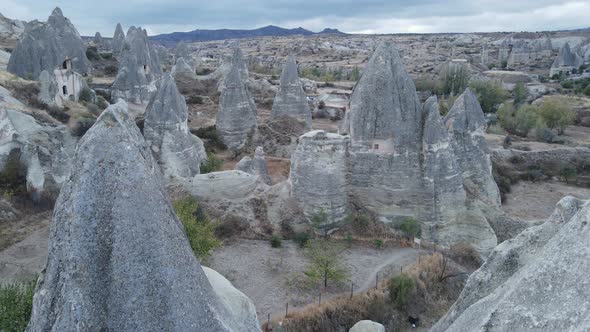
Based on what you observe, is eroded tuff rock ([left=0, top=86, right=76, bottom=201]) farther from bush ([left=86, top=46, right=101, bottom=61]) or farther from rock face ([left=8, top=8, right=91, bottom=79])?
bush ([left=86, top=46, right=101, bottom=61])

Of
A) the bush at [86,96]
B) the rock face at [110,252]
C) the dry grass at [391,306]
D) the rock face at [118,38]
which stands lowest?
the dry grass at [391,306]

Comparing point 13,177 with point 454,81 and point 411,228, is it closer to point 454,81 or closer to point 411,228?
point 411,228

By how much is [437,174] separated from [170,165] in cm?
1146

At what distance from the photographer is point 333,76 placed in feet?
222

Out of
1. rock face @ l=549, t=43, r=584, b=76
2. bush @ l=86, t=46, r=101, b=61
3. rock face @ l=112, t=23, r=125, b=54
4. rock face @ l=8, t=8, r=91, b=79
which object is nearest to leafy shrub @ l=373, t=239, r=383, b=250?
rock face @ l=8, t=8, r=91, b=79

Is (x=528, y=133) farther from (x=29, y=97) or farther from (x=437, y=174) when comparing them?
(x=29, y=97)

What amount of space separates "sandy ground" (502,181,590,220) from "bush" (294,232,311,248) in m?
12.8

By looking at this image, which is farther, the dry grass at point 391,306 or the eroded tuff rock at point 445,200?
the eroded tuff rock at point 445,200

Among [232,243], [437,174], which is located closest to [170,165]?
[232,243]

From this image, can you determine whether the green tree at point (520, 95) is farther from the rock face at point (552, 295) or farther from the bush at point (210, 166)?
the rock face at point (552, 295)

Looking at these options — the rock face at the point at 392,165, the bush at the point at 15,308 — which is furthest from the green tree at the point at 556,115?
the bush at the point at 15,308

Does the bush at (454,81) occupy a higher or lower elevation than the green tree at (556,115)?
higher

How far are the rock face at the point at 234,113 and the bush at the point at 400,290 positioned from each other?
18.1 meters

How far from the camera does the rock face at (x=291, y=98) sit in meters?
33.5
